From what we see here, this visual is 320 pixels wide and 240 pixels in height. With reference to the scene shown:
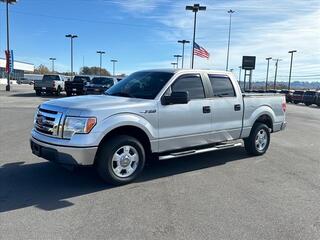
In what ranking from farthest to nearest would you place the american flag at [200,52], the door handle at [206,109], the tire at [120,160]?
the american flag at [200,52]
the door handle at [206,109]
the tire at [120,160]

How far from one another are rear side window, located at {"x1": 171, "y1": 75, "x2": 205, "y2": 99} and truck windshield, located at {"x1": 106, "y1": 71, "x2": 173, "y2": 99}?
210mm

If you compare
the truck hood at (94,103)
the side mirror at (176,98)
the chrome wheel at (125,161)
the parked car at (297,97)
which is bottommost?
the parked car at (297,97)

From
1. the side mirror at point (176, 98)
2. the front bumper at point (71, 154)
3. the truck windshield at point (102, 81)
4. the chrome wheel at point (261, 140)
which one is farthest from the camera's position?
the truck windshield at point (102, 81)

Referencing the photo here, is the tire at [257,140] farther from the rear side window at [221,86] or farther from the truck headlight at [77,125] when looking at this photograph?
the truck headlight at [77,125]

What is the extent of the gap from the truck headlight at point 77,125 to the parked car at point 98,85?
2133 cm

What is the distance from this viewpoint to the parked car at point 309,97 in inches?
1730

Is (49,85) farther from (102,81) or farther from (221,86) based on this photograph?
(221,86)

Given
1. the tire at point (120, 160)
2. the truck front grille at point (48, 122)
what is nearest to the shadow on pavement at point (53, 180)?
the tire at point (120, 160)

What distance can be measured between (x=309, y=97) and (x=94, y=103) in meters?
42.8

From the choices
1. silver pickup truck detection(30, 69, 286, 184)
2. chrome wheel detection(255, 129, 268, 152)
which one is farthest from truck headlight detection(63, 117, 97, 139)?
chrome wheel detection(255, 129, 268, 152)

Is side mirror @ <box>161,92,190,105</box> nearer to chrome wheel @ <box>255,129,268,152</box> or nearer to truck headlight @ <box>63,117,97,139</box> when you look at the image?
truck headlight @ <box>63,117,97,139</box>

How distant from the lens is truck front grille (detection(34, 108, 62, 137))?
5891 millimetres

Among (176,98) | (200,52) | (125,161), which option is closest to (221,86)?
(176,98)

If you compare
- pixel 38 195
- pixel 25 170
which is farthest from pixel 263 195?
pixel 25 170
